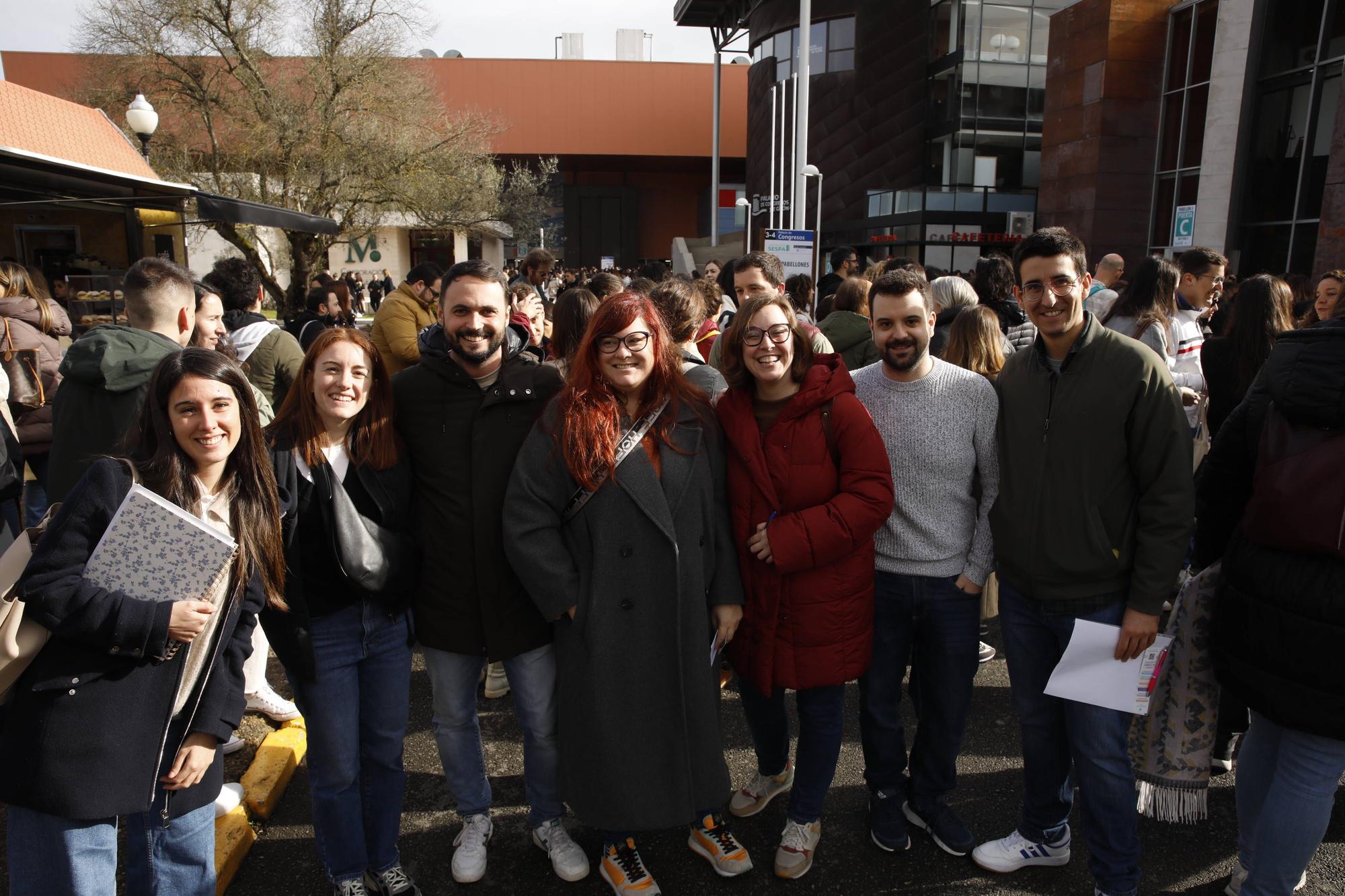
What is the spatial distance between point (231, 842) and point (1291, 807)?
3.36m

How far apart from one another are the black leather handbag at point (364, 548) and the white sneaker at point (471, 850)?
1004 mm

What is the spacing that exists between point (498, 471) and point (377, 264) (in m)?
38.2

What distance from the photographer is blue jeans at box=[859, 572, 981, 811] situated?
2822 millimetres

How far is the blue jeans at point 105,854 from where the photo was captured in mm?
1953

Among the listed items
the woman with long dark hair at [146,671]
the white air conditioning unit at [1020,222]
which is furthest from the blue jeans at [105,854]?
the white air conditioning unit at [1020,222]

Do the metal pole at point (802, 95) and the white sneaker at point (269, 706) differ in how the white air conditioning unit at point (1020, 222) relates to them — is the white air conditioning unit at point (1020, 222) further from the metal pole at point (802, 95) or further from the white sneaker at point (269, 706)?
the white sneaker at point (269, 706)

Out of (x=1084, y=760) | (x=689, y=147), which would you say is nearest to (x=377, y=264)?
(x=689, y=147)

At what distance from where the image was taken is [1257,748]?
2.49 m

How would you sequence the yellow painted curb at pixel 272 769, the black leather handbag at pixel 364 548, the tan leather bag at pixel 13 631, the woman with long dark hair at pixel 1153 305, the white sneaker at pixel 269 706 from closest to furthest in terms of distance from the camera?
the tan leather bag at pixel 13 631, the black leather handbag at pixel 364 548, the yellow painted curb at pixel 272 769, the white sneaker at pixel 269 706, the woman with long dark hair at pixel 1153 305

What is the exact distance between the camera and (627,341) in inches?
101

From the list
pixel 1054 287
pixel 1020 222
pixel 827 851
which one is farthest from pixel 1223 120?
pixel 827 851

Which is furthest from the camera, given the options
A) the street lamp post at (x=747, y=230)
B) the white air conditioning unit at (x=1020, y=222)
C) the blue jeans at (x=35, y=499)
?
the white air conditioning unit at (x=1020, y=222)

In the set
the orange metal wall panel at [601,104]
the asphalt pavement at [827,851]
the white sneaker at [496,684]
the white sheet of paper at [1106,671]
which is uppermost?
the orange metal wall panel at [601,104]

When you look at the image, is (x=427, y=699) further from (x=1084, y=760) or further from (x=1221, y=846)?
(x=1221, y=846)
